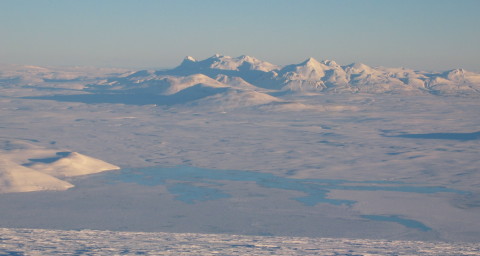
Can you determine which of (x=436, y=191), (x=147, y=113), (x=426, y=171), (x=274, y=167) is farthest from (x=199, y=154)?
(x=147, y=113)

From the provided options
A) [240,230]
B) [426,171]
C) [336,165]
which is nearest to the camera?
[240,230]

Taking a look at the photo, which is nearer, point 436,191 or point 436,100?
point 436,191

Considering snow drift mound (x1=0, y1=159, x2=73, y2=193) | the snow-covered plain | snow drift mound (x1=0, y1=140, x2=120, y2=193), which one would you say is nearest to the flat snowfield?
the snow-covered plain

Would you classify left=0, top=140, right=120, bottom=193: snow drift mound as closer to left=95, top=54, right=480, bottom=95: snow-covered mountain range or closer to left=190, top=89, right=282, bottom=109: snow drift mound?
left=190, top=89, right=282, bottom=109: snow drift mound

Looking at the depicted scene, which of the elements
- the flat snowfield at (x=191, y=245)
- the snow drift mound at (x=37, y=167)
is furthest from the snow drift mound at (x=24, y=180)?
the flat snowfield at (x=191, y=245)

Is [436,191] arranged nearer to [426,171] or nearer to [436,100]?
[426,171]

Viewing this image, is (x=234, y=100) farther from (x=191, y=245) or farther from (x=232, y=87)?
(x=191, y=245)

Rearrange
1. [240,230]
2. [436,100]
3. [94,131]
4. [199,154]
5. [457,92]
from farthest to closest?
[457,92] → [436,100] → [94,131] → [199,154] → [240,230]

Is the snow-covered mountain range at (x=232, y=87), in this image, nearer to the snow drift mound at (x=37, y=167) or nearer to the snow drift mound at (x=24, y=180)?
the snow drift mound at (x=37, y=167)
